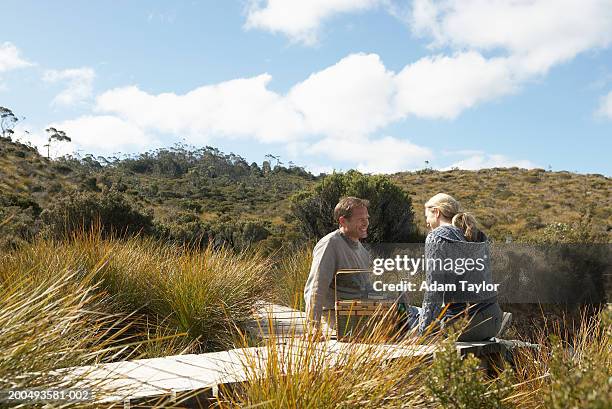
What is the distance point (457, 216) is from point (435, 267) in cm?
38

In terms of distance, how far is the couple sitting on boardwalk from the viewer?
3.83 meters

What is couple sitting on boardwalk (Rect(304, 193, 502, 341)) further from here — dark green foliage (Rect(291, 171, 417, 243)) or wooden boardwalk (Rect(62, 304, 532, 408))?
dark green foliage (Rect(291, 171, 417, 243))

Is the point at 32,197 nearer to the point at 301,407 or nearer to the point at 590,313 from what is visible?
the point at 590,313

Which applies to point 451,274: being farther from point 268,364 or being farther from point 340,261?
point 268,364

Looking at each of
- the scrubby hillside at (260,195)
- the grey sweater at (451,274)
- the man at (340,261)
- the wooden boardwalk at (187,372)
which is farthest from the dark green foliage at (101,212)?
the grey sweater at (451,274)

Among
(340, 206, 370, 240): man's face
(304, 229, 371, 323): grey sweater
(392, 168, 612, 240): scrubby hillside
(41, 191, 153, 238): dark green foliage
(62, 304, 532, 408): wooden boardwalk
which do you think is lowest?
(62, 304, 532, 408): wooden boardwalk

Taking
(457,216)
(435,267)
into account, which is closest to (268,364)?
(435,267)

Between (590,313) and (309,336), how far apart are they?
6149mm

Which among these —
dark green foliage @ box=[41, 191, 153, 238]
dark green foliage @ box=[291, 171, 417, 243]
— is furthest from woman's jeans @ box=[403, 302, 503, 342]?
dark green foliage @ box=[291, 171, 417, 243]

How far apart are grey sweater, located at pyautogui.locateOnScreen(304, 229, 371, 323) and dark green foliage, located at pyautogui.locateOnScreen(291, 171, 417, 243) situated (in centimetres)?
823

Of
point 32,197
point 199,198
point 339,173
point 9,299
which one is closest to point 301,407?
point 9,299

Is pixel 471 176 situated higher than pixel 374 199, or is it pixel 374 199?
pixel 471 176

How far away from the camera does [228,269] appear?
18.6ft

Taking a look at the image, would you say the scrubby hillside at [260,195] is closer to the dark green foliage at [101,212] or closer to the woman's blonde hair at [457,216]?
the dark green foliage at [101,212]
